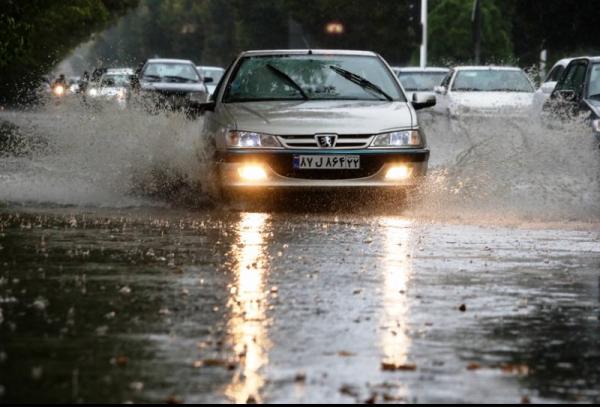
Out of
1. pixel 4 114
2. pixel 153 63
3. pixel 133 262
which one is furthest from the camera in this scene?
pixel 4 114

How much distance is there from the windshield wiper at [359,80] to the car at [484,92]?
1241 centimetres

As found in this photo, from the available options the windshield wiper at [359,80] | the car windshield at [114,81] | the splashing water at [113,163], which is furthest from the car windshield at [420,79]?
the windshield wiper at [359,80]

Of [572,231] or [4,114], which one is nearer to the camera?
[572,231]

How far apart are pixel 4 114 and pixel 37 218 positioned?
3791cm

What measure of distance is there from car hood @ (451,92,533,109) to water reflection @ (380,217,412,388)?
15614mm

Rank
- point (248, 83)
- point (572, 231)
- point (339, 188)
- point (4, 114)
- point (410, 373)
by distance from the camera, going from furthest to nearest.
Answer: point (4, 114), point (248, 83), point (339, 188), point (572, 231), point (410, 373)

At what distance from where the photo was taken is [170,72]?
3847 centimetres

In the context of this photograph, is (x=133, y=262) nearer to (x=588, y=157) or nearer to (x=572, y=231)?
(x=572, y=231)

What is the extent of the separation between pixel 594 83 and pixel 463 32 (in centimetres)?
4604

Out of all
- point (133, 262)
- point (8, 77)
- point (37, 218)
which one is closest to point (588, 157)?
point (37, 218)

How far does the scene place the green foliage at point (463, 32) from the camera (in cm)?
6438

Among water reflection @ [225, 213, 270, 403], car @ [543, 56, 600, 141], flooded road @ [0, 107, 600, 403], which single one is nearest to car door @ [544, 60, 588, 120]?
car @ [543, 56, 600, 141]

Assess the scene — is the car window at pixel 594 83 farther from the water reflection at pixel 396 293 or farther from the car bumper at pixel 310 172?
the water reflection at pixel 396 293

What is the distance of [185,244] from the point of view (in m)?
12.0
